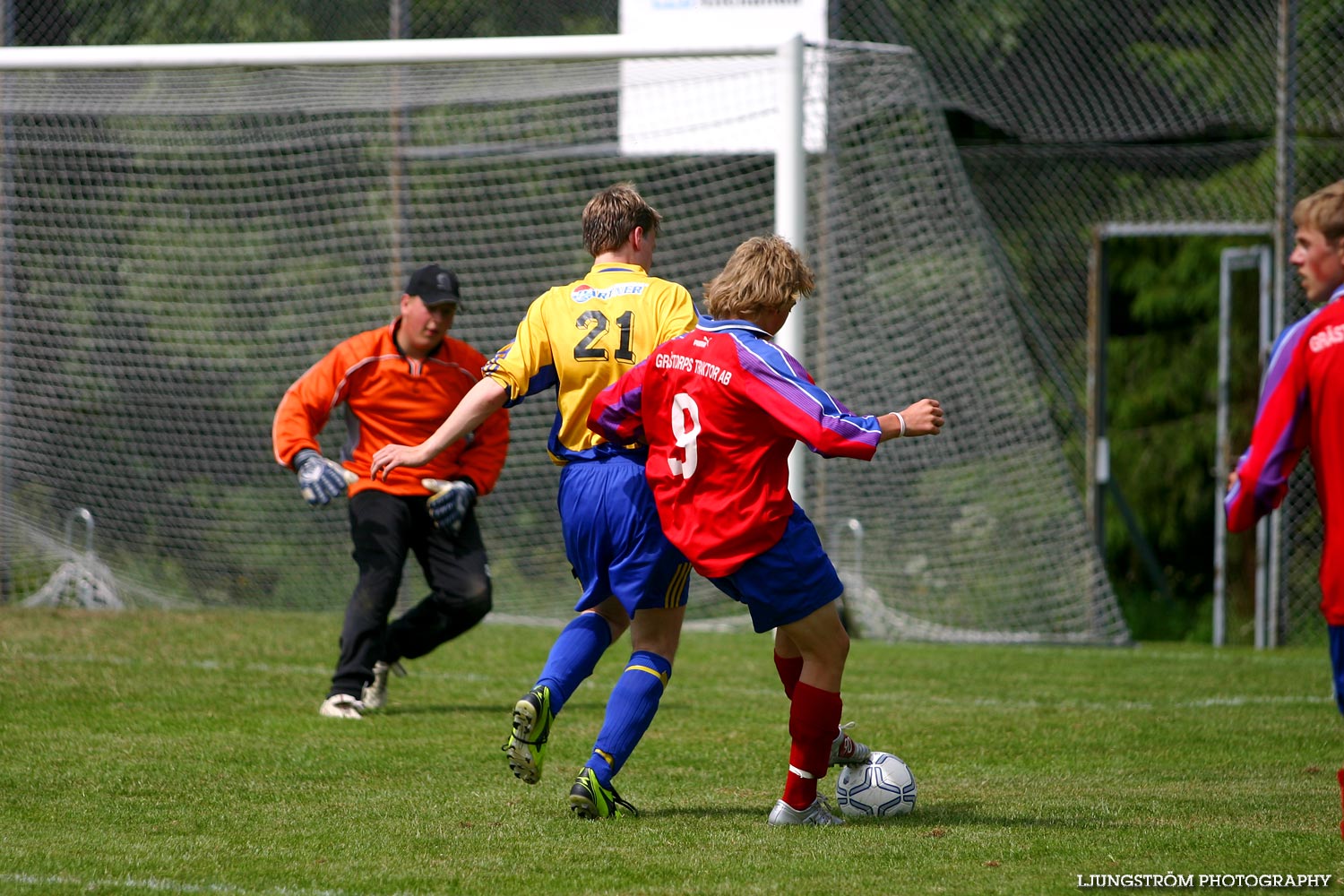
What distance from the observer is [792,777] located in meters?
4.61

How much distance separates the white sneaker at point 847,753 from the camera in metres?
4.93

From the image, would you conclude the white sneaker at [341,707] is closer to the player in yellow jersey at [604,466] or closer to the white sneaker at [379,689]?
the white sneaker at [379,689]

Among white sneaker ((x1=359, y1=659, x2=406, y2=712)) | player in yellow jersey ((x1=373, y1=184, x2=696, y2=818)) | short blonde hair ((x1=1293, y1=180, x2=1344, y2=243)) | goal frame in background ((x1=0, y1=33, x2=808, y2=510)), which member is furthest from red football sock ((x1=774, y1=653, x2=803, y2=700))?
goal frame in background ((x1=0, y1=33, x2=808, y2=510))

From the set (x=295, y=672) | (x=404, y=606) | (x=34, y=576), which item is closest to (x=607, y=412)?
(x=295, y=672)

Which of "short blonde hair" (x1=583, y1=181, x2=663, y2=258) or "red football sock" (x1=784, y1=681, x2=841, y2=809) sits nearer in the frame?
"red football sock" (x1=784, y1=681, x2=841, y2=809)

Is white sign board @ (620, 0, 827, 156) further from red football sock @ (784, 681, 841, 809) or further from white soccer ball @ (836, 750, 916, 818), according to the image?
red football sock @ (784, 681, 841, 809)

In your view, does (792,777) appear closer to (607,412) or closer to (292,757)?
(607,412)

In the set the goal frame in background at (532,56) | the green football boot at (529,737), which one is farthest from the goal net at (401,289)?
the green football boot at (529,737)

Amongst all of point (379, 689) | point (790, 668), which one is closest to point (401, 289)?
point (379, 689)

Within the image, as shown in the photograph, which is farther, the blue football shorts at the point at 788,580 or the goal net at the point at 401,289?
the goal net at the point at 401,289

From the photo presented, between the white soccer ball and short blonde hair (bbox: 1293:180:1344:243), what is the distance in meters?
2.08

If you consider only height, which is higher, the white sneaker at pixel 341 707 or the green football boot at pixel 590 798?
the green football boot at pixel 590 798

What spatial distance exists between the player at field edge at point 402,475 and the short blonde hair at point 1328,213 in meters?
3.83

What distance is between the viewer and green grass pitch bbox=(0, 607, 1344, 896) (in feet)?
13.0
